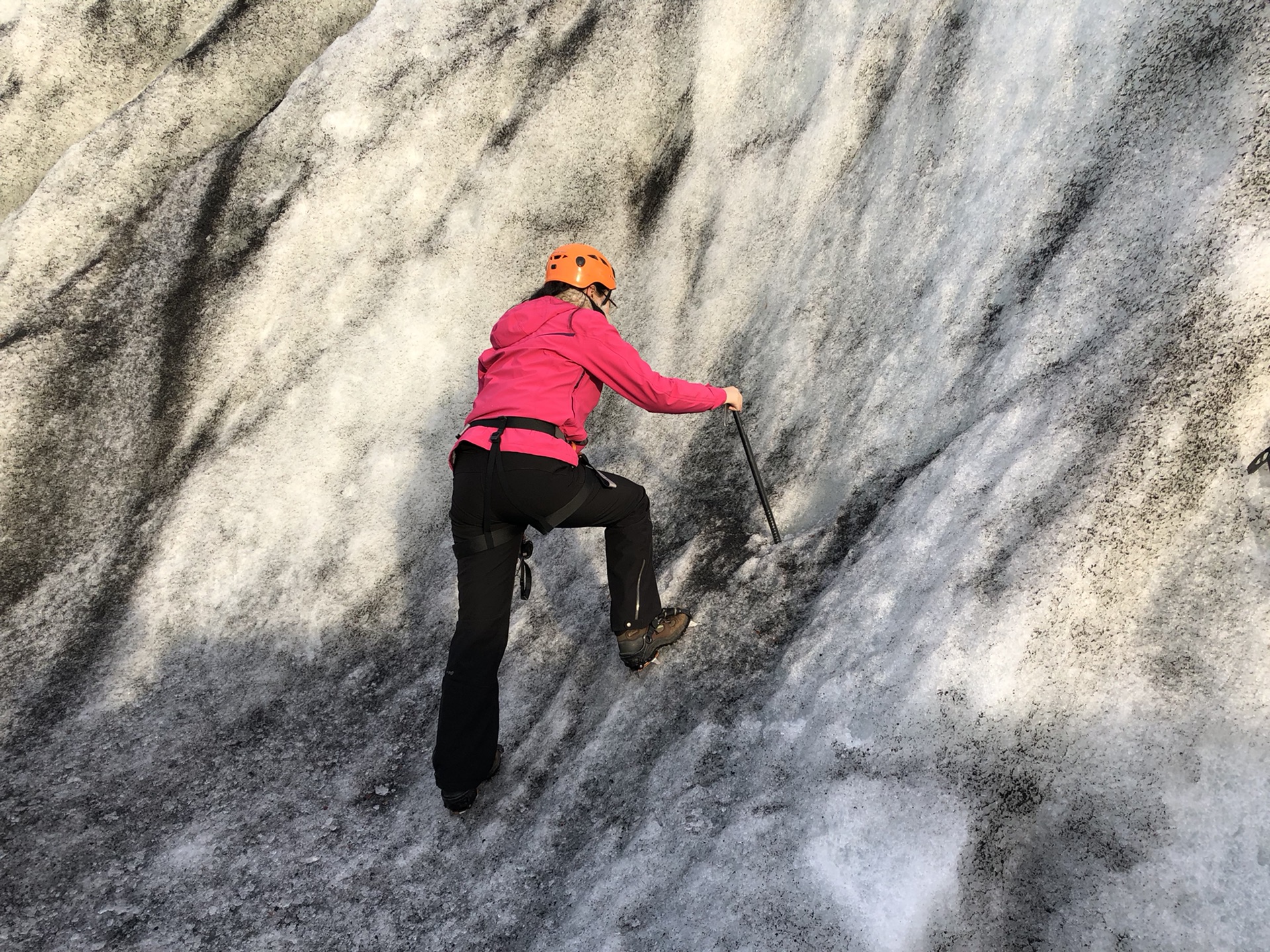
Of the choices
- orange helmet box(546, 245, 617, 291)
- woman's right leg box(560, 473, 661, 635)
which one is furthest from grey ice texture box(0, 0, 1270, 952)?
orange helmet box(546, 245, 617, 291)

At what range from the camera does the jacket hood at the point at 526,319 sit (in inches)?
161

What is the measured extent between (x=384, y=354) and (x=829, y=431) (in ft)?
11.9

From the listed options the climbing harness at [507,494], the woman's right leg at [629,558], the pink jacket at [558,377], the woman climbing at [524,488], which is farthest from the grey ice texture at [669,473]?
the pink jacket at [558,377]

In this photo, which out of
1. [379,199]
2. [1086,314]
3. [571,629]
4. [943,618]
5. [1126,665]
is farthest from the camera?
[379,199]

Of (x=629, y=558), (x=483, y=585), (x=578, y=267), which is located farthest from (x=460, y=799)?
(x=578, y=267)

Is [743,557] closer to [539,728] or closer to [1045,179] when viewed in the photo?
[539,728]

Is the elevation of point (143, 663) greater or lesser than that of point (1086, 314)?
greater

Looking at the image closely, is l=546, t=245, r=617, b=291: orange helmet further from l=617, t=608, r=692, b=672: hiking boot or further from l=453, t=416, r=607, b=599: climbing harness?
l=617, t=608, r=692, b=672: hiking boot

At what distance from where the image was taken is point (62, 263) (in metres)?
6.92

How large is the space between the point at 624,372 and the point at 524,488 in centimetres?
77

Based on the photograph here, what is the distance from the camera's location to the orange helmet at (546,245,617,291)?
14.5 ft

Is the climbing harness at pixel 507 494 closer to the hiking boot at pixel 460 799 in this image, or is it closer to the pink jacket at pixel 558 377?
the pink jacket at pixel 558 377

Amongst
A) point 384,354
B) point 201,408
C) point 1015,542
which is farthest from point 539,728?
point 201,408

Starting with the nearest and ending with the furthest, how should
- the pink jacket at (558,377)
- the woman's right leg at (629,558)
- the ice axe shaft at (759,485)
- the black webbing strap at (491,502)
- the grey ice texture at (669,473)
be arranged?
the grey ice texture at (669,473) → the black webbing strap at (491,502) → the pink jacket at (558,377) → the woman's right leg at (629,558) → the ice axe shaft at (759,485)
